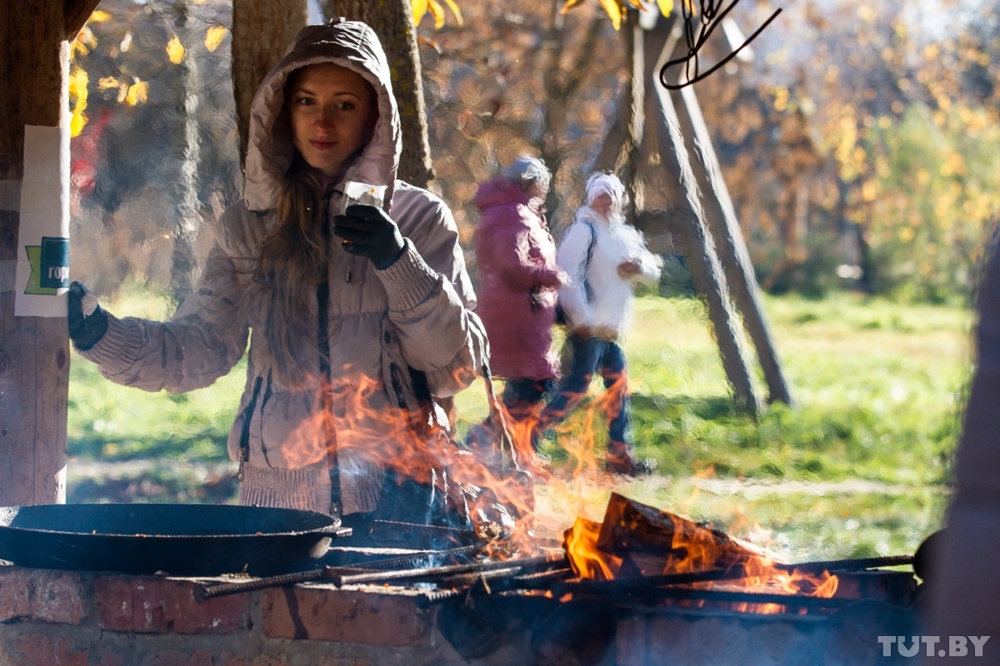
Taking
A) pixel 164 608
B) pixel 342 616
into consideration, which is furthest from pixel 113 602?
pixel 342 616

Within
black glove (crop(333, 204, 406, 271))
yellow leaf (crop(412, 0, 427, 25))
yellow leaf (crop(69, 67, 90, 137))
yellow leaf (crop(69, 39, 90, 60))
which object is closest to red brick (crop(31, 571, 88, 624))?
black glove (crop(333, 204, 406, 271))

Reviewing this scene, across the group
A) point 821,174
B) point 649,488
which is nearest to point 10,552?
point 649,488

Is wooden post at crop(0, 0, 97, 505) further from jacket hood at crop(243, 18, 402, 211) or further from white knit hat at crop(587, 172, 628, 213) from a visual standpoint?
white knit hat at crop(587, 172, 628, 213)

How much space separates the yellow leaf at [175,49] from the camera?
5.06m

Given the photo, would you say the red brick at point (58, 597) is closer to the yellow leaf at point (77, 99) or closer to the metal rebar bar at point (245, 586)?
the metal rebar bar at point (245, 586)

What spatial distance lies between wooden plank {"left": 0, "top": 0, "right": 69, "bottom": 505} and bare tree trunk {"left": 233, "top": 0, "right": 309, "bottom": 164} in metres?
0.79

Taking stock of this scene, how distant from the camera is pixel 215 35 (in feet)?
16.4

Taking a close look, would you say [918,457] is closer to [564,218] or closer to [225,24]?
[564,218]

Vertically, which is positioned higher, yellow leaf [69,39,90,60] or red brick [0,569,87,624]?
yellow leaf [69,39,90,60]

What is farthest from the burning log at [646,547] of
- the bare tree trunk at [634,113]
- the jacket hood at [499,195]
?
the bare tree trunk at [634,113]

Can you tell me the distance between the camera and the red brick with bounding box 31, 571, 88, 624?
2.52m

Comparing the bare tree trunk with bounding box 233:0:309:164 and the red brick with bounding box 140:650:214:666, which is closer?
the red brick with bounding box 140:650:214:666

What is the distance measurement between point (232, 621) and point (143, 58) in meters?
3.52

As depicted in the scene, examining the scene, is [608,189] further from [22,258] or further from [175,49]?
[22,258]
